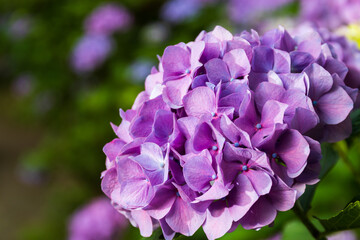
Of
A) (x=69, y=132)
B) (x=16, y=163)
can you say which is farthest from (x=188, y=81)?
(x=16, y=163)

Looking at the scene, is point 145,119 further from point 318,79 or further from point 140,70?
point 140,70

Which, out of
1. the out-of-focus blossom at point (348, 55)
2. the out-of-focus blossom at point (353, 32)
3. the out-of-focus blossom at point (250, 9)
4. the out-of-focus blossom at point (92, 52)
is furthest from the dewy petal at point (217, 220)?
the out-of-focus blossom at point (92, 52)

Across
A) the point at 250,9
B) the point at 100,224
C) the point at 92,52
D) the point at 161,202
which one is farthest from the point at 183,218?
the point at 92,52

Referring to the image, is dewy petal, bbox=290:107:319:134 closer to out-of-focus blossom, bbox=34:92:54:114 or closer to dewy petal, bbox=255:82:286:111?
dewy petal, bbox=255:82:286:111

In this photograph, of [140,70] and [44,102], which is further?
[44,102]

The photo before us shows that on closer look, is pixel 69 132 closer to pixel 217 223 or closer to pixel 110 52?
pixel 110 52

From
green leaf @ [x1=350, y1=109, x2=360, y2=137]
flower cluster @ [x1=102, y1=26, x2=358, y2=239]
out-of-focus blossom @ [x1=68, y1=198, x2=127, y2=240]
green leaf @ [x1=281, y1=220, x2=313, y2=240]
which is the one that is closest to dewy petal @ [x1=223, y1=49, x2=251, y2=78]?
flower cluster @ [x1=102, y1=26, x2=358, y2=239]

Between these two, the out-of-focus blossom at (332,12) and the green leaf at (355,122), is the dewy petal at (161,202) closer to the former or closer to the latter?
the green leaf at (355,122)
